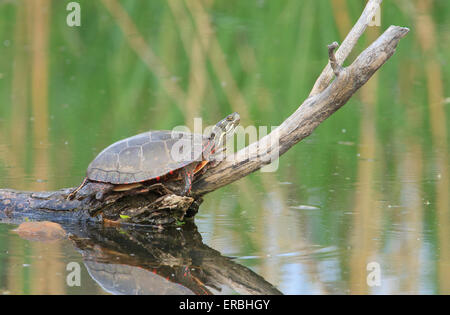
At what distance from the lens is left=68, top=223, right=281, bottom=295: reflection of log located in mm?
4094

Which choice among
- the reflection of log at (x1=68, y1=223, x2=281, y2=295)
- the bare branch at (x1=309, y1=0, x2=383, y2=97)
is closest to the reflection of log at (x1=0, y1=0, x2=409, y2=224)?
the bare branch at (x1=309, y1=0, x2=383, y2=97)

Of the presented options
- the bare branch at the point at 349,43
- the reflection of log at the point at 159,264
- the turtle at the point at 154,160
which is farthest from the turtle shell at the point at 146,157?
the bare branch at the point at 349,43

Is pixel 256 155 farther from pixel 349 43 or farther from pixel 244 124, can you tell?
pixel 244 124

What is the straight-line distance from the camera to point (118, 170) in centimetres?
504

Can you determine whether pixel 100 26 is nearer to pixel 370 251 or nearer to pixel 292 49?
pixel 292 49

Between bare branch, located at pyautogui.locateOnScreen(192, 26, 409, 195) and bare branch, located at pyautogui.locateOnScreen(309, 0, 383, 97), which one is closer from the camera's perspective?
bare branch, located at pyautogui.locateOnScreen(192, 26, 409, 195)

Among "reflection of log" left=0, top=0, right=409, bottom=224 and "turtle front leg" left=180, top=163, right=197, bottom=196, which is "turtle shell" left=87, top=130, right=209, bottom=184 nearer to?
"turtle front leg" left=180, top=163, right=197, bottom=196

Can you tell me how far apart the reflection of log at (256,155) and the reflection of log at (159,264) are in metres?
0.15

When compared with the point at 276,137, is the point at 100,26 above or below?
above

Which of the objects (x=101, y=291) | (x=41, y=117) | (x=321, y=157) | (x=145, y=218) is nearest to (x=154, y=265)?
(x=101, y=291)

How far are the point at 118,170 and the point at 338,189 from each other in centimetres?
193

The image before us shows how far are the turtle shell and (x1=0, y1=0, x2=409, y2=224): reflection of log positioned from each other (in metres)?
0.18

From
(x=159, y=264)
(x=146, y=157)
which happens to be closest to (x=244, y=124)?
(x=146, y=157)
